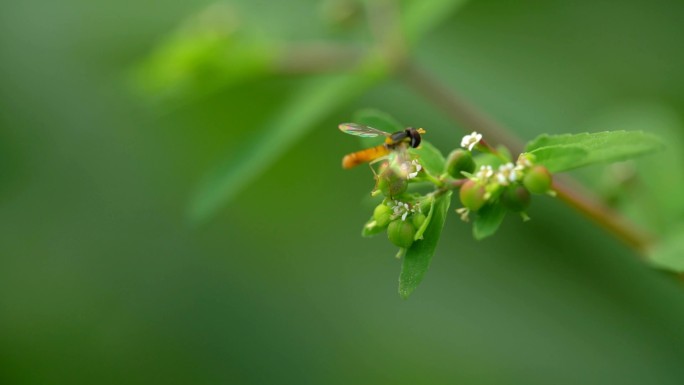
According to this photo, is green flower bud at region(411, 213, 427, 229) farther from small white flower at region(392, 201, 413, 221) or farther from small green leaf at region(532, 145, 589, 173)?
small green leaf at region(532, 145, 589, 173)

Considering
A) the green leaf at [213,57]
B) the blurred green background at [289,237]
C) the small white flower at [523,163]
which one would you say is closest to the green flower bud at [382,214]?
the small white flower at [523,163]

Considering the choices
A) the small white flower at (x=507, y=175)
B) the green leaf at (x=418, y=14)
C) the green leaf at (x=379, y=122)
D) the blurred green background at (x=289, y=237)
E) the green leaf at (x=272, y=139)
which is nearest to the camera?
the small white flower at (x=507, y=175)

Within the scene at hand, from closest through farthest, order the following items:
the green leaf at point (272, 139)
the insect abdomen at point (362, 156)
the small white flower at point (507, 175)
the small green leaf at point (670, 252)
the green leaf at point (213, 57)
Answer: the insect abdomen at point (362, 156) < the small white flower at point (507, 175) < the small green leaf at point (670, 252) < the green leaf at point (272, 139) < the green leaf at point (213, 57)

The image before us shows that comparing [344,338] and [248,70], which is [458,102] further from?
[344,338]

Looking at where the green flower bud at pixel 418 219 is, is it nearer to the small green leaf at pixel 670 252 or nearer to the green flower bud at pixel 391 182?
the green flower bud at pixel 391 182

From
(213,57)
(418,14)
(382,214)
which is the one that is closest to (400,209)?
(382,214)
